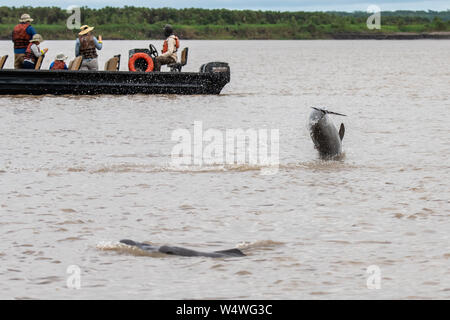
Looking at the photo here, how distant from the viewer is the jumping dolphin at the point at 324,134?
531 inches

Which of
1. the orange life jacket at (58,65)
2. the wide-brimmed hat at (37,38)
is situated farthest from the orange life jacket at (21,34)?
the orange life jacket at (58,65)

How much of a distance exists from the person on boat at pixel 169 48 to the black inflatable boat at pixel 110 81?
0.34 m

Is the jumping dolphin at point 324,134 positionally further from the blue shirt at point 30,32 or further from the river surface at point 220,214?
the blue shirt at point 30,32

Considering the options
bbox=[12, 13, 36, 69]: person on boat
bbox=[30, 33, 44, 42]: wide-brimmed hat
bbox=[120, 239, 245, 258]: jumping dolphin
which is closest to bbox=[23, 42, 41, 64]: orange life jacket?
bbox=[12, 13, 36, 69]: person on boat

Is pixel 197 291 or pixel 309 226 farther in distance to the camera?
pixel 309 226

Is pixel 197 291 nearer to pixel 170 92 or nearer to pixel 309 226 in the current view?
pixel 309 226

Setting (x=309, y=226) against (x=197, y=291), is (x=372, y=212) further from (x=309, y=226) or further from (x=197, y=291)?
(x=197, y=291)

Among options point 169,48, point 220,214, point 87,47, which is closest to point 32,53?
point 87,47

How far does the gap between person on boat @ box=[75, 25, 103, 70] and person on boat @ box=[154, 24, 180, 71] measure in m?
1.69

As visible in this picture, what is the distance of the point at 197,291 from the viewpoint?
24.1 feet

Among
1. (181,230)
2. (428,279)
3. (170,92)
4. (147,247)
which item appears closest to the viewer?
(428,279)

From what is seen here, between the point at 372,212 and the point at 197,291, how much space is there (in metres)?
3.70

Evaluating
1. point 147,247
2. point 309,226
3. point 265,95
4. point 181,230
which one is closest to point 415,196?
point 309,226
